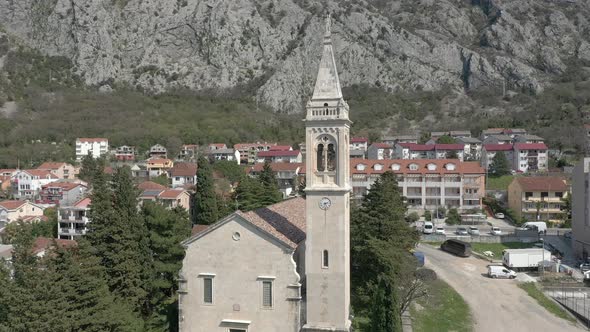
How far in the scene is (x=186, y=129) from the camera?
133375 millimetres

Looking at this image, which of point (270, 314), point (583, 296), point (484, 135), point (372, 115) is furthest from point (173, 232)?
point (372, 115)

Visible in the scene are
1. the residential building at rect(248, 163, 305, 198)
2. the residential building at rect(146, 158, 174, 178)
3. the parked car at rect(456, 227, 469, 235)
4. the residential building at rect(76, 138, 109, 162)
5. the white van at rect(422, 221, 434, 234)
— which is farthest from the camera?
the residential building at rect(76, 138, 109, 162)

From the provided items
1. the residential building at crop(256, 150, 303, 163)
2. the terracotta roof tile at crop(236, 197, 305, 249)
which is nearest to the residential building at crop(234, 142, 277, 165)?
the residential building at crop(256, 150, 303, 163)

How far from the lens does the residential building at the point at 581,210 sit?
49.2 metres

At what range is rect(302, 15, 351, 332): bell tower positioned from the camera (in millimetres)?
24922

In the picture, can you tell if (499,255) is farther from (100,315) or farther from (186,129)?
(186,129)

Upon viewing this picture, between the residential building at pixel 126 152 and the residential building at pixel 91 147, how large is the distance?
3.02 meters

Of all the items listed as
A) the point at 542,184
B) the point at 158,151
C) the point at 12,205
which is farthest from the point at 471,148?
the point at 12,205

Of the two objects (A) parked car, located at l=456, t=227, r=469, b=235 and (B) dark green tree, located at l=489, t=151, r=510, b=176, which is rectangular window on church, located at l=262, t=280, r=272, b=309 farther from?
(B) dark green tree, located at l=489, t=151, r=510, b=176

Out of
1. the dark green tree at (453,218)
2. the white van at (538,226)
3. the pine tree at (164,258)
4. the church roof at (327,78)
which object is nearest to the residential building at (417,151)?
the dark green tree at (453,218)

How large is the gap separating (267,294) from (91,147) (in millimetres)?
106666

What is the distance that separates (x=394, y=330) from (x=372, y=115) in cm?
12244

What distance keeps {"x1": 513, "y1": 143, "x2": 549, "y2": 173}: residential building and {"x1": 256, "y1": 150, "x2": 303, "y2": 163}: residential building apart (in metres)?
42.4

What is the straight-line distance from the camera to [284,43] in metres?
166
